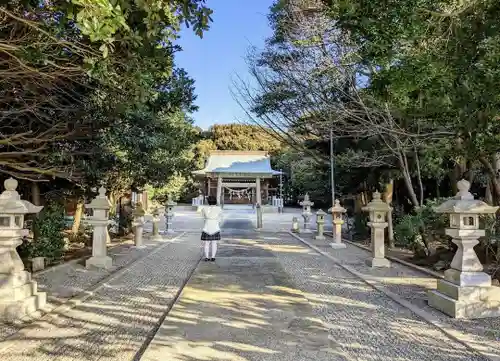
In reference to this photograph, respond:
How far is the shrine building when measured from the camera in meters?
35.1

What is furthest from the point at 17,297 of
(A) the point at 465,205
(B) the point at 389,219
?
(B) the point at 389,219

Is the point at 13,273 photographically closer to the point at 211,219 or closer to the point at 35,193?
the point at 211,219

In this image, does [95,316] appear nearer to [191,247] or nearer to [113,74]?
[113,74]

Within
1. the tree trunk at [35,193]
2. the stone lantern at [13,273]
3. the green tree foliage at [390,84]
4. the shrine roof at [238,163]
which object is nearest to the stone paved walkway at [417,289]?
the green tree foliage at [390,84]

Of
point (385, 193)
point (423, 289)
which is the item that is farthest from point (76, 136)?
point (385, 193)

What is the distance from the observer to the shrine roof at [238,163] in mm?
35125

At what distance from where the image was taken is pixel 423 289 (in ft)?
22.2

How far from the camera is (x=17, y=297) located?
498 centimetres

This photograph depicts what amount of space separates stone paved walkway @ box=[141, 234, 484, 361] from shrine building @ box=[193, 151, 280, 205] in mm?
26915

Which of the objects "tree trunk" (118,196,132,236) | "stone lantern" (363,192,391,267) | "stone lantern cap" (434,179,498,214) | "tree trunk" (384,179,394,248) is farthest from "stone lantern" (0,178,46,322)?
"tree trunk" (118,196,132,236)

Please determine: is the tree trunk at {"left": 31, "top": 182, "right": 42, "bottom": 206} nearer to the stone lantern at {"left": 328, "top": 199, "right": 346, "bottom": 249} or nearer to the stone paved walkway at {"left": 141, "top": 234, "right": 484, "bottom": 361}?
the stone paved walkway at {"left": 141, "top": 234, "right": 484, "bottom": 361}

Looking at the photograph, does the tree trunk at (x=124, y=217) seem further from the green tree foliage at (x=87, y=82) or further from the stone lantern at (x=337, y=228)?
the stone lantern at (x=337, y=228)

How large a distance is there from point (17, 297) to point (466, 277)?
528cm

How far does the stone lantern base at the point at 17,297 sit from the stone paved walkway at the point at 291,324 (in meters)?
1.67
